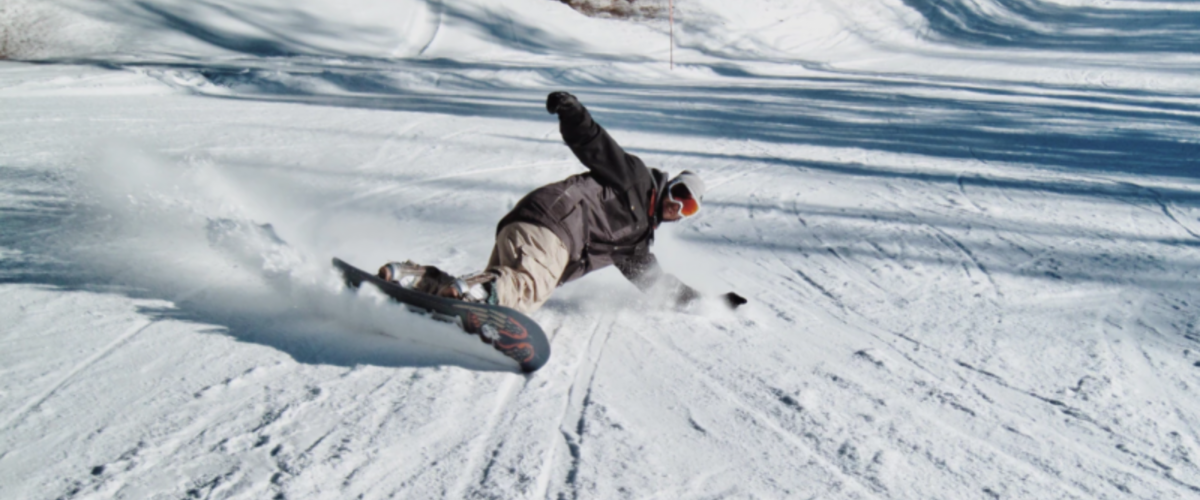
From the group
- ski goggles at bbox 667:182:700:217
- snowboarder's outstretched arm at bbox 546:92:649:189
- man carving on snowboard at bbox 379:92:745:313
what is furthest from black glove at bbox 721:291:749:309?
snowboarder's outstretched arm at bbox 546:92:649:189

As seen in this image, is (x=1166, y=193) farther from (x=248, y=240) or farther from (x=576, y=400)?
(x=248, y=240)

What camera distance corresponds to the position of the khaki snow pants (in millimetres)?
3248

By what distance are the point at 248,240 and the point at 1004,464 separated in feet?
11.3

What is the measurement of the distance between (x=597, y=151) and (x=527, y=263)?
625 mm

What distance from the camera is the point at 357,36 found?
48.1 feet

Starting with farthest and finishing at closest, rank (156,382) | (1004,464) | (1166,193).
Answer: (1166,193) → (156,382) → (1004,464)

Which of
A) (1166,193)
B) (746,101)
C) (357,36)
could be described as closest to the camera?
(1166,193)

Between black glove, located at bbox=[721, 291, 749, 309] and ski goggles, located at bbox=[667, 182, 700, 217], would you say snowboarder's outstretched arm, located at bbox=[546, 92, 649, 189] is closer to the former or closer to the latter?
ski goggles, located at bbox=[667, 182, 700, 217]

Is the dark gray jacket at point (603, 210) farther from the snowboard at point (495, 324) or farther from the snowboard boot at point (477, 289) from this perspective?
the snowboard at point (495, 324)

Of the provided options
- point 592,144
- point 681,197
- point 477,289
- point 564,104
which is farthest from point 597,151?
point 477,289

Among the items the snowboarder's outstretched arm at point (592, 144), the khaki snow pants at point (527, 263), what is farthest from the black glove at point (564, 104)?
the khaki snow pants at point (527, 263)

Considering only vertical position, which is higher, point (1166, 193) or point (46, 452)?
point (1166, 193)

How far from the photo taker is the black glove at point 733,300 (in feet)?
12.5

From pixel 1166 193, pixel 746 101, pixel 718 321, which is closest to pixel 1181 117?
pixel 1166 193
